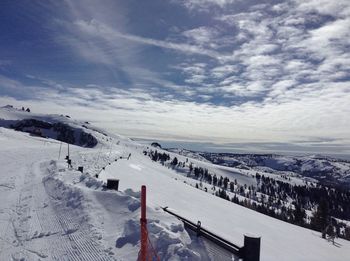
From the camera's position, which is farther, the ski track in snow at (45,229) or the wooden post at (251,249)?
the ski track in snow at (45,229)

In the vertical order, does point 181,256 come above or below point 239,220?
above

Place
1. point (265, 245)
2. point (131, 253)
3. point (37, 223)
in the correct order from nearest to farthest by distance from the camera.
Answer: point (131, 253), point (37, 223), point (265, 245)

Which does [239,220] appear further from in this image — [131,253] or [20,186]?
[20,186]

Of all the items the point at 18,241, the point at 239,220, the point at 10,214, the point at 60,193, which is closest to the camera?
the point at 18,241

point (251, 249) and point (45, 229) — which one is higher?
point (251, 249)

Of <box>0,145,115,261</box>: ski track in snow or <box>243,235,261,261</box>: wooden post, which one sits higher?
<box>243,235,261,261</box>: wooden post

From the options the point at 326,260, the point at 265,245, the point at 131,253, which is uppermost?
the point at 131,253

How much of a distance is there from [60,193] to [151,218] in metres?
7.31

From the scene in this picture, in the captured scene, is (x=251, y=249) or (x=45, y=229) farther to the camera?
(x=45, y=229)

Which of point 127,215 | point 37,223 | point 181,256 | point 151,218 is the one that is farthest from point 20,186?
point 181,256

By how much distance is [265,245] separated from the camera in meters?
13.1

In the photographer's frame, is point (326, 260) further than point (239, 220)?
No

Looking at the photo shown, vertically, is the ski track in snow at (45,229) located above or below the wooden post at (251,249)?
below

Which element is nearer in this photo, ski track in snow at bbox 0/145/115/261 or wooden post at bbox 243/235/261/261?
wooden post at bbox 243/235/261/261
